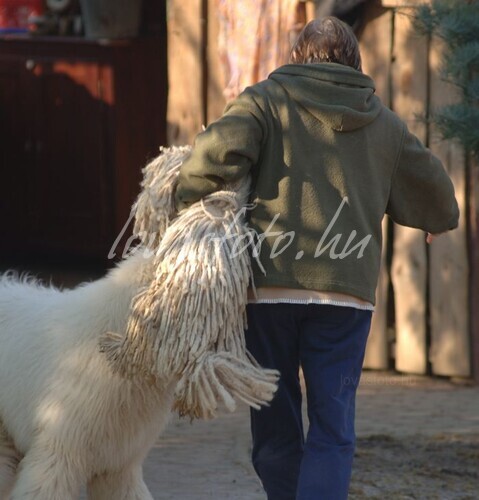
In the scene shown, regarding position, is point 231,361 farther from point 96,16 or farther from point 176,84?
point 96,16

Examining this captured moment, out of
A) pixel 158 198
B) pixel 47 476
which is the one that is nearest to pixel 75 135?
pixel 158 198

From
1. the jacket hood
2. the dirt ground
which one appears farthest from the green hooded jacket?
the dirt ground

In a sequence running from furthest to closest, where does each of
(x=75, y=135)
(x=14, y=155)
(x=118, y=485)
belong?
(x=14, y=155), (x=75, y=135), (x=118, y=485)

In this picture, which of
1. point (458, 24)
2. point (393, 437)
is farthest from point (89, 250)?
point (458, 24)

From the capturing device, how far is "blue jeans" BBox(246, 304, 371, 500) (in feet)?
12.2

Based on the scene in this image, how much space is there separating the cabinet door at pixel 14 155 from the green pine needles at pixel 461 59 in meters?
6.07

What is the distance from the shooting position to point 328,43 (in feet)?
12.2

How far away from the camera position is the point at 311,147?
367 centimetres

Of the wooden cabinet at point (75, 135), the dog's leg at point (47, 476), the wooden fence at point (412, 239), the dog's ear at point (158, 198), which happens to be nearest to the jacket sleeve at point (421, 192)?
the dog's ear at point (158, 198)

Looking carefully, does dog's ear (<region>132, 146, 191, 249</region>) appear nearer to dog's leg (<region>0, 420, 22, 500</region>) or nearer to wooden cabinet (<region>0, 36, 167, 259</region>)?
dog's leg (<region>0, 420, 22, 500</region>)

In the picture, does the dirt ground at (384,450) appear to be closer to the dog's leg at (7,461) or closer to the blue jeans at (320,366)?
the dog's leg at (7,461)

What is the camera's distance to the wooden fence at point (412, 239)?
6941mm

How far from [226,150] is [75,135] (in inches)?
281

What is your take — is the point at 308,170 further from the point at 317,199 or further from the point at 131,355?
the point at 131,355
